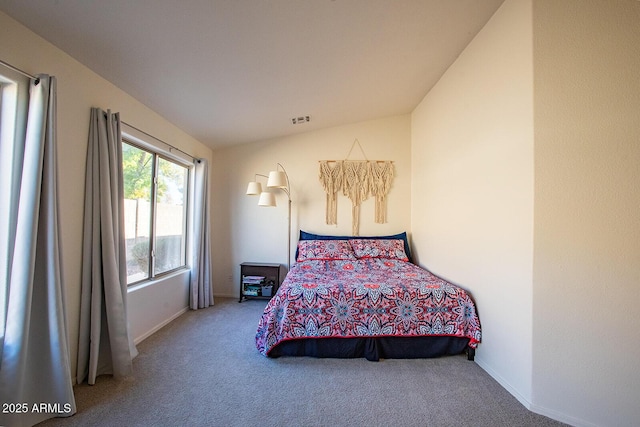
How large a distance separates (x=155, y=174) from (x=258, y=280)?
1.87 meters

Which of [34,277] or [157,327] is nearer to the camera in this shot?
[34,277]

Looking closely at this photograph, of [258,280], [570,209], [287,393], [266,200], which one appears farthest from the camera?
[258,280]

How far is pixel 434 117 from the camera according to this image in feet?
9.45

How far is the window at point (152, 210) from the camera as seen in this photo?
7.72 ft

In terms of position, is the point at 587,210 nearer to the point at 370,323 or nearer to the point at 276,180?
the point at 370,323

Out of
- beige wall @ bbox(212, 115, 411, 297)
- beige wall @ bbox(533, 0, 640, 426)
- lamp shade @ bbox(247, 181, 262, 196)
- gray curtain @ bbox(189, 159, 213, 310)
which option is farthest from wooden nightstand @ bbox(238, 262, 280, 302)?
beige wall @ bbox(533, 0, 640, 426)

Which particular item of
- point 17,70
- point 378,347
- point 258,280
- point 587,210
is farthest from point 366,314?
point 17,70

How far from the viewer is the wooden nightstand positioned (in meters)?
3.43

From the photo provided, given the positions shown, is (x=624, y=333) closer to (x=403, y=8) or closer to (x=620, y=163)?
(x=620, y=163)

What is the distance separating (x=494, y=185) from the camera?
1.85 m

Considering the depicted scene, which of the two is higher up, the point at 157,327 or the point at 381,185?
the point at 381,185

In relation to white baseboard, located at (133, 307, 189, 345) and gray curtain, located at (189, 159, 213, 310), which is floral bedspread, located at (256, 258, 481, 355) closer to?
white baseboard, located at (133, 307, 189, 345)

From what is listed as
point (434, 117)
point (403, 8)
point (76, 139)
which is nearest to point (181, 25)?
point (76, 139)

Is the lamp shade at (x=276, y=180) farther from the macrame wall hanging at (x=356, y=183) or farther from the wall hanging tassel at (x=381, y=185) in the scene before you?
the wall hanging tassel at (x=381, y=185)
